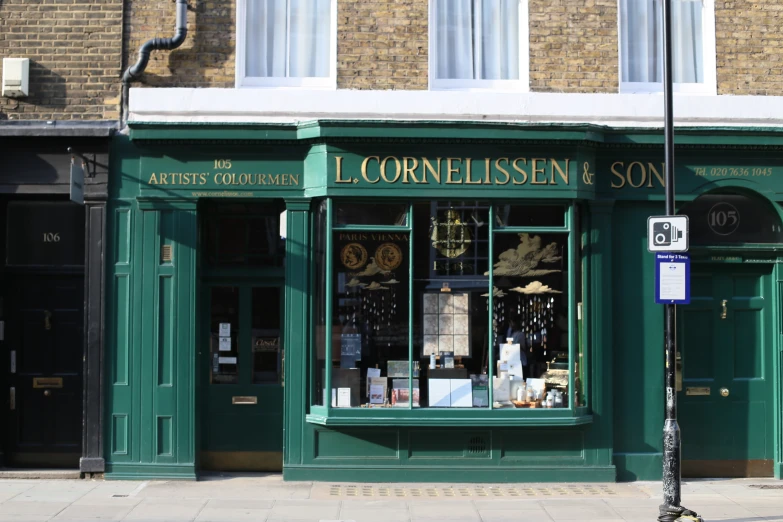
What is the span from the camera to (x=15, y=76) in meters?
11.1

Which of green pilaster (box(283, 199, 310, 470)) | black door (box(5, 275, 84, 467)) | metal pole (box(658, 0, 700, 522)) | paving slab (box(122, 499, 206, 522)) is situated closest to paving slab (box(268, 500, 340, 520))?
paving slab (box(122, 499, 206, 522))

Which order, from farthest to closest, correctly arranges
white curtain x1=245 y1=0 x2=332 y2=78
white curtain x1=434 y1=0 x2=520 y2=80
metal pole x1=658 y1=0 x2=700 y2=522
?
white curtain x1=434 y1=0 x2=520 y2=80, white curtain x1=245 y1=0 x2=332 y2=78, metal pole x1=658 y1=0 x2=700 y2=522

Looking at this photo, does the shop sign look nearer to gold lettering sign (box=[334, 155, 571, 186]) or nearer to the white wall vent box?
gold lettering sign (box=[334, 155, 571, 186])

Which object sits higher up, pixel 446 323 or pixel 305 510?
pixel 446 323

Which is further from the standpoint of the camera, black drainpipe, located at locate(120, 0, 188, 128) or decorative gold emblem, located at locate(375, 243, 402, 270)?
decorative gold emblem, located at locate(375, 243, 402, 270)

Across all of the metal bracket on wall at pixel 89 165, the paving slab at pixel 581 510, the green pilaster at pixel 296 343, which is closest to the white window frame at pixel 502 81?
the green pilaster at pixel 296 343

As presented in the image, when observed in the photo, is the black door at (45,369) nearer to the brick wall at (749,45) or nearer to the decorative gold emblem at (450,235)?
the decorative gold emblem at (450,235)

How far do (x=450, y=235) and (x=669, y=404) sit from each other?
3418mm

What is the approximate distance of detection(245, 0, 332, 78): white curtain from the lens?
37.9 ft

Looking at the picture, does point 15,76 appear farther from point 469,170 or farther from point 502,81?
point 502,81

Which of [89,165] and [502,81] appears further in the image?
[502,81]

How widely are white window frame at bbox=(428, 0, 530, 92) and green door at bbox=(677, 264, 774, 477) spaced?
3249mm

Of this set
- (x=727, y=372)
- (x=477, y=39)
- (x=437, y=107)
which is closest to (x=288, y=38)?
(x=437, y=107)

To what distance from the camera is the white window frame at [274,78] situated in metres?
11.4
